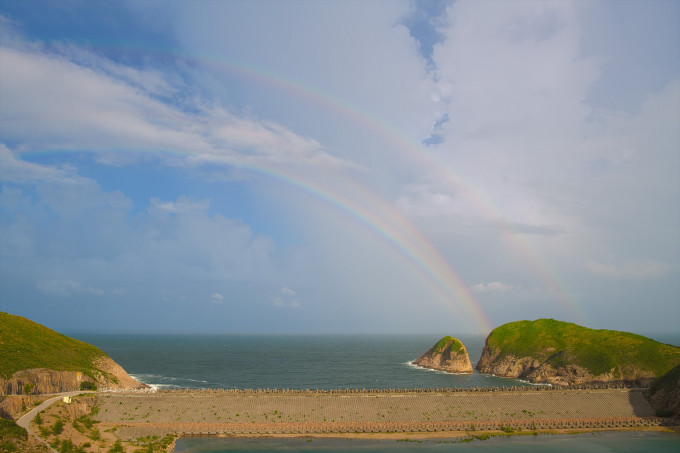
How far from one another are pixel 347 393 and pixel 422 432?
17.2m

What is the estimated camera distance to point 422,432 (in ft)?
226

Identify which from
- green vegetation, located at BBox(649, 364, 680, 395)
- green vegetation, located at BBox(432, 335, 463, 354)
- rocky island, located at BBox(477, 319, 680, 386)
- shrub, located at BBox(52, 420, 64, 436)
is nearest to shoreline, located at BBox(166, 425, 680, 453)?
green vegetation, located at BBox(649, 364, 680, 395)

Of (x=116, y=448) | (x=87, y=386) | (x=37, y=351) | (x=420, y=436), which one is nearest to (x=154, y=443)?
(x=116, y=448)

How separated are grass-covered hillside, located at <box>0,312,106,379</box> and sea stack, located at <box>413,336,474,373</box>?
11090cm

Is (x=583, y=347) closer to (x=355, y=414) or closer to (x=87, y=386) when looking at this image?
(x=355, y=414)

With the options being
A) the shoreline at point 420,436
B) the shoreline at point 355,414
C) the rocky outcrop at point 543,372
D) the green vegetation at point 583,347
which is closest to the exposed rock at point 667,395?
the shoreline at point 355,414

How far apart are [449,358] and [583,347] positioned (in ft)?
143

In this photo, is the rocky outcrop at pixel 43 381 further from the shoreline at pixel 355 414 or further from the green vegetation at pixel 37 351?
the shoreline at pixel 355 414

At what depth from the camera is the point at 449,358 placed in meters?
155

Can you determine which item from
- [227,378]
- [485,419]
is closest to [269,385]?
[227,378]

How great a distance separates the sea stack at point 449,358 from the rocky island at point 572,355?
7557mm

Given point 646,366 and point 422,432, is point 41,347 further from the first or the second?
point 646,366

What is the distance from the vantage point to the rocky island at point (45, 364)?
82.9 meters

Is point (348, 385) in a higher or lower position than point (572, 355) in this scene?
lower
